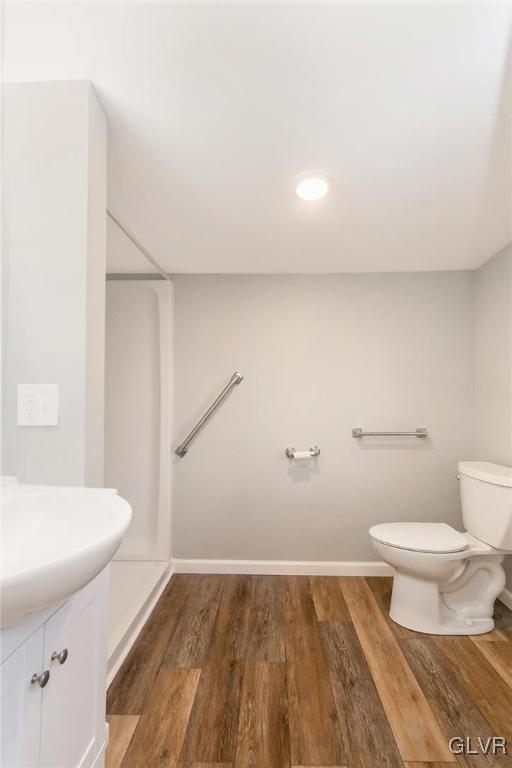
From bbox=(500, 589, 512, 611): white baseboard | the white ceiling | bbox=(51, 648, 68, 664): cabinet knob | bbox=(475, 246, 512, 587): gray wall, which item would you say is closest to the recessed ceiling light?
the white ceiling

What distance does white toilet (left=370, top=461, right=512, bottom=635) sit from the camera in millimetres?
1888

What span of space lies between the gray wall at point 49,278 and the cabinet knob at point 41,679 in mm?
437

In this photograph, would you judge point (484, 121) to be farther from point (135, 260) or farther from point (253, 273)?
point (135, 260)

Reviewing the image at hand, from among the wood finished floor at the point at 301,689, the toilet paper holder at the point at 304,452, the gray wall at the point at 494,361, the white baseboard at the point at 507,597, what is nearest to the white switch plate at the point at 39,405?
the wood finished floor at the point at 301,689

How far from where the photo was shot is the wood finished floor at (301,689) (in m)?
1.27

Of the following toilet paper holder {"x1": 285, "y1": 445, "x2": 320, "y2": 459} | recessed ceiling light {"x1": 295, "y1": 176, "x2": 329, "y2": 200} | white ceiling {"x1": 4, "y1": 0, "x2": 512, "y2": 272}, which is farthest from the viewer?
toilet paper holder {"x1": 285, "y1": 445, "x2": 320, "y2": 459}

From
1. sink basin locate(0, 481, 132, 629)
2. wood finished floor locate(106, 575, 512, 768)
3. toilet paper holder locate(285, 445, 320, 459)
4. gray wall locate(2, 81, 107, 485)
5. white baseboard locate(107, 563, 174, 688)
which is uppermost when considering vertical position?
gray wall locate(2, 81, 107, 485)

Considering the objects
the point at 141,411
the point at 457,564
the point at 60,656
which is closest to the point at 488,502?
the point at 457,564

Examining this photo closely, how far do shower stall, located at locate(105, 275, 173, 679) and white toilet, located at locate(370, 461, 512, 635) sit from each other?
1.33m

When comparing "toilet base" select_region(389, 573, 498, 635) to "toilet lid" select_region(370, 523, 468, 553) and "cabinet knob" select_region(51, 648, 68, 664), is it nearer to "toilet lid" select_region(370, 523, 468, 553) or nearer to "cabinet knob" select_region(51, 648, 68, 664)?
"toilet lid" select_region(370, 523, 468, 553)

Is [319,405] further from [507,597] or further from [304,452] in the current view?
[507,597]

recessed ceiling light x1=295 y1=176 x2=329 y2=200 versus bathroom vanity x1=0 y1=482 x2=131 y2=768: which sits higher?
recessed ceiling light x1=295 y1=176 x2=329 y2=200

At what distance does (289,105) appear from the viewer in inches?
49.3

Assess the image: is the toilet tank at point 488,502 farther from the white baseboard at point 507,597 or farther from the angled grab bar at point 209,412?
the angled grab bar at point 209,412
